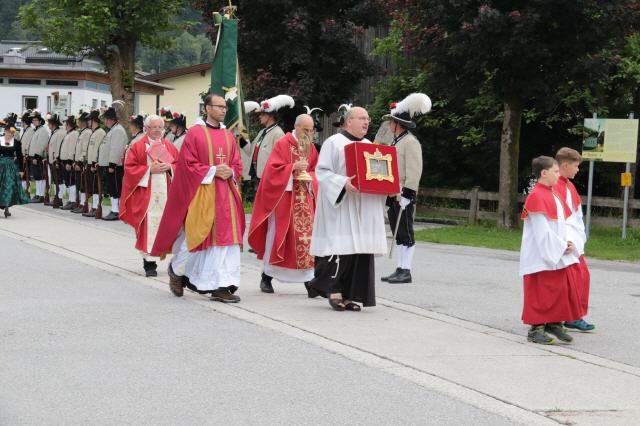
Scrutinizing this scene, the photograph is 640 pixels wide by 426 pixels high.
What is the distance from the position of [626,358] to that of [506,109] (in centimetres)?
1476

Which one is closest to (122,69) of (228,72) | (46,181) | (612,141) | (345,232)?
(46,181)

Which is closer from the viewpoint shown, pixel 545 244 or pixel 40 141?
pixel 545 244

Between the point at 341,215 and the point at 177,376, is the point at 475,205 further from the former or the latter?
the point at 177,376

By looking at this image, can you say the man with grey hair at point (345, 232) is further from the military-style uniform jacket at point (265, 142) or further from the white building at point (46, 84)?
the white building at point (46, 84)

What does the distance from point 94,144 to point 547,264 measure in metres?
16.5

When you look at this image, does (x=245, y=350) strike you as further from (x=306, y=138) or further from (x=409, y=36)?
(x=409, y=36)

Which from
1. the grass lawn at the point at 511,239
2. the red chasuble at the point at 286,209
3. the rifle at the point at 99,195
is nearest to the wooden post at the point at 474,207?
the grass lawn at the point at 511,239

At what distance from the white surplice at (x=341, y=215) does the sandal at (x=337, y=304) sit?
1.42 feet

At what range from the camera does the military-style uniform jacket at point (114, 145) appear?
889 inches

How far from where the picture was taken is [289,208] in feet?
38.2

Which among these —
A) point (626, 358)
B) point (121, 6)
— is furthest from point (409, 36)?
point (121, 6)

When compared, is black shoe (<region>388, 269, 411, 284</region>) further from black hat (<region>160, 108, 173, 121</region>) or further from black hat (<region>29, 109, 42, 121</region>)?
black hat (<region>29, 109, 42, 121</region>)

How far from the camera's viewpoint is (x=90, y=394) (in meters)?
6.58

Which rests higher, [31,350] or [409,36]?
[409,36]
